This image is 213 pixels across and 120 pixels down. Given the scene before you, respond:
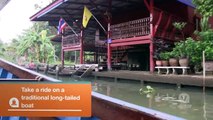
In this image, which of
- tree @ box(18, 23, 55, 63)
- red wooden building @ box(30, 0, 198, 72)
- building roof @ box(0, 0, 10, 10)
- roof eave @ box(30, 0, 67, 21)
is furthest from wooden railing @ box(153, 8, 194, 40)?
tree @ box(18, 23, 55, 63)

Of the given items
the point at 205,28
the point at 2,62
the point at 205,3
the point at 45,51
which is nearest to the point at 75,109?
the point at 2,62

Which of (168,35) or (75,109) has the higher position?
(168,35)

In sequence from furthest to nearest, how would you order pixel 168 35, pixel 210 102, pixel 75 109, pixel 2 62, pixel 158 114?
pixel 168 35
pixel 210 102
pixel 2 62
pixel 75 109
pixel 158 114

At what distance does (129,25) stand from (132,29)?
28 centimetres

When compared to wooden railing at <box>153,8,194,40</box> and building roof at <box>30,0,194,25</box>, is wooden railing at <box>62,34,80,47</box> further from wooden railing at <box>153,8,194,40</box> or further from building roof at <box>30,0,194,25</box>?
wooden railing at <box>153,8,194,40</box>

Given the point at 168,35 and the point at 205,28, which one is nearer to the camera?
A: the point at 205,28

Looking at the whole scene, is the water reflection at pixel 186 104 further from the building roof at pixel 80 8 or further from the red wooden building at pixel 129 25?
the building roof at pixel 80 8

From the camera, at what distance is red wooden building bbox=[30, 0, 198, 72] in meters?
12.9

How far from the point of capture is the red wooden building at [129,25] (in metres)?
12.9

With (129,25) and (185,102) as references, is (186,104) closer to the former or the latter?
(185,102)

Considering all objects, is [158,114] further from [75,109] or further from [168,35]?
[168,35]

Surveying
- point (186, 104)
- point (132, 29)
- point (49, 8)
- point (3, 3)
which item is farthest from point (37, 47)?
point (3, 3)

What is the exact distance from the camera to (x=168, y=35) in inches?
542

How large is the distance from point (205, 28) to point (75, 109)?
11262 mm
